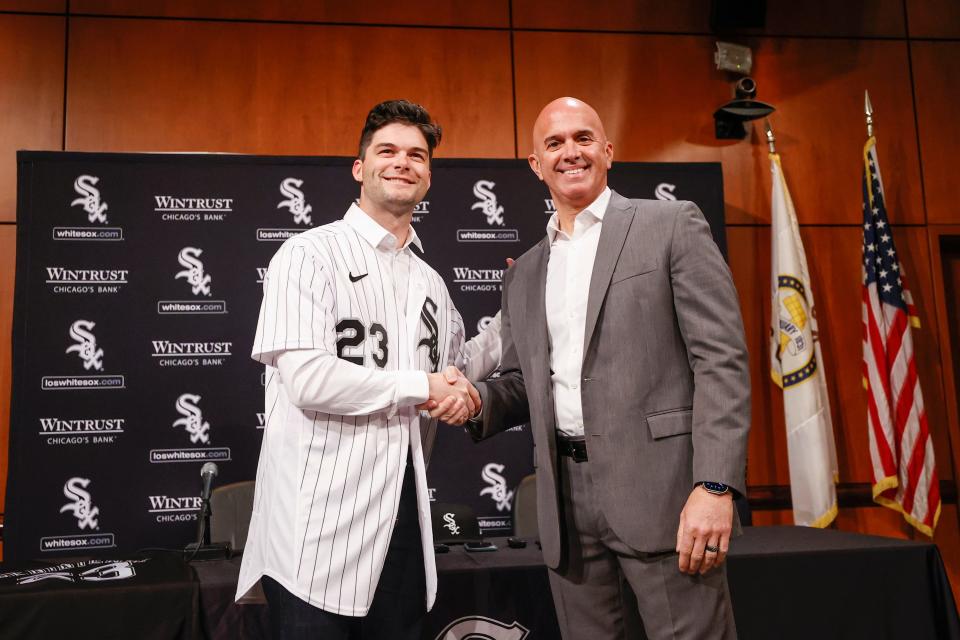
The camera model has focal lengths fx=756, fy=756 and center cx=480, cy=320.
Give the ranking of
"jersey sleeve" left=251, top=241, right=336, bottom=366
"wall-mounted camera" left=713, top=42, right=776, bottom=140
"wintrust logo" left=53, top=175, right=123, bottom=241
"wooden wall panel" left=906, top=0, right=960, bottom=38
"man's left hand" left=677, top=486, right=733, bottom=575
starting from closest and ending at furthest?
"man's left hand" left=677, top=486, right=733, bottom=575 → "jersey sleeve" left=251, top=241, right=336, bottom=366 → "wintrust logo" left=53, top=175, right=123, bottom=241 → "wall-mounted camera" left=713, top=42, right=776, bottom=140 → "wooden wall panel" left=906, top=0, right=960, bottom=38

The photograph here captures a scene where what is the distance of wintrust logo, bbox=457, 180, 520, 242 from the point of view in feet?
13.9

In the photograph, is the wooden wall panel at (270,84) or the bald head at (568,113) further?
the wooden wall panel at (270,84)

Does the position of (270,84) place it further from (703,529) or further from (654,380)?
(703,529)

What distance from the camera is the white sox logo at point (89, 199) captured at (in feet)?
13.0

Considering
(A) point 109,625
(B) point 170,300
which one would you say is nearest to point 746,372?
(A) point 109,625

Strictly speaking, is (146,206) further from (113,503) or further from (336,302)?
(336,302)

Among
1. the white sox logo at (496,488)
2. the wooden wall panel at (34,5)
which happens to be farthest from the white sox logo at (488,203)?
the wooden wall panel at (34,5)

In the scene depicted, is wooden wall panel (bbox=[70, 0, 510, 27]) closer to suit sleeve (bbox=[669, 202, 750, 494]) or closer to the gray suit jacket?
the gray suit jacket

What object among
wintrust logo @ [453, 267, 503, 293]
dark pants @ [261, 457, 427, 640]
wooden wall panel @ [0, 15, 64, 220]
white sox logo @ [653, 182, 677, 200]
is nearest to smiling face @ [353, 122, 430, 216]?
dark pants @ [261, 457, 427, 640]

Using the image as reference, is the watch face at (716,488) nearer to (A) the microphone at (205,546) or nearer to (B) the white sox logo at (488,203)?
(A) the microphone at (205,546)

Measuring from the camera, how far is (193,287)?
3.99 m

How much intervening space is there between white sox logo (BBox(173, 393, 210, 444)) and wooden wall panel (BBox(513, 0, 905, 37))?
2948 millimetres

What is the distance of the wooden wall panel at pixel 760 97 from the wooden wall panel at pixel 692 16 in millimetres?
79

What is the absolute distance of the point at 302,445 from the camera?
74.5 inches
